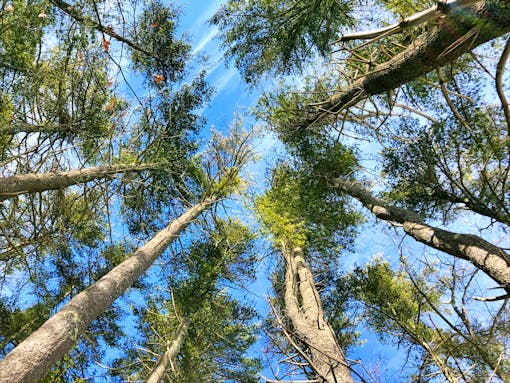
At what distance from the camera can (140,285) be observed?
11758 millimetres

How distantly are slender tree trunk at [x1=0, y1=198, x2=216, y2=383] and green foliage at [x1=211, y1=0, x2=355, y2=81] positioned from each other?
20.7 feet

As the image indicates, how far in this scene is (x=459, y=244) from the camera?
16.1 ft

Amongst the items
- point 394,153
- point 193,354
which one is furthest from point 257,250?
point 394,153

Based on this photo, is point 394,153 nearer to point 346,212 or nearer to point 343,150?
point 343,150

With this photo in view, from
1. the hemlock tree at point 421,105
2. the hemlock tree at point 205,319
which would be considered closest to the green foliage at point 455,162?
the hemlock tree at point 421,105

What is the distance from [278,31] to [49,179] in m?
6.48

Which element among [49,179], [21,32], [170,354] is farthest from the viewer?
[170,354]

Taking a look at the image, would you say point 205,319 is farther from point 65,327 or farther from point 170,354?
point 65,327

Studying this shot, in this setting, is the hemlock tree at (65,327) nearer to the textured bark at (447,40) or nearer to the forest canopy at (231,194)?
the forest canopy at (231,194)

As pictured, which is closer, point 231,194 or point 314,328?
point 314,328

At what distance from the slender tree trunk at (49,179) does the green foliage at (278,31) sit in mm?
4688

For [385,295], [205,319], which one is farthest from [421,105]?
[205,319]

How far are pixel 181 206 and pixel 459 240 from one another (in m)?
7.20

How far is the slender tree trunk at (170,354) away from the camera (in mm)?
6656
